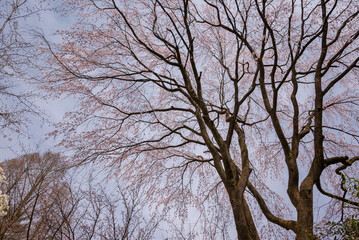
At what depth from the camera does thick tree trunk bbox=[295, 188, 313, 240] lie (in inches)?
136

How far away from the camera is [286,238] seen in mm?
5488

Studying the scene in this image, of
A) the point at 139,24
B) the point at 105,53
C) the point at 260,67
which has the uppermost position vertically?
the point at 139,24

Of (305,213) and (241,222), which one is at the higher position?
(305,213)

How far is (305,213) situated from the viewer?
144 inches

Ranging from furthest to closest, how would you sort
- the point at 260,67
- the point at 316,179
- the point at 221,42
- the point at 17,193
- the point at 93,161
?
the point at 17,193 < the point at 221,42 < the point at 93,161 < the point at 260,67 < the point at 316,179

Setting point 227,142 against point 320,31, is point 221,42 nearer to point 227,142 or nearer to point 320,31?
point 320,31

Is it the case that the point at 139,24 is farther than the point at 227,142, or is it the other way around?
the point at 139,24

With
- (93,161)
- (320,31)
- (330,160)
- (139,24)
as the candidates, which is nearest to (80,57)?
(139,24)

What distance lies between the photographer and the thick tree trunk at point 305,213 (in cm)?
346

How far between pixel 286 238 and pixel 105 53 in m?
5.99

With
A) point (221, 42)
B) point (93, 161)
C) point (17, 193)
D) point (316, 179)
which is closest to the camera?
point (316, 179)

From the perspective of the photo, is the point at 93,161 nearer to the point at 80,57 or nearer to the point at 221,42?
the point at 80,57

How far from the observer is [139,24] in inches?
227

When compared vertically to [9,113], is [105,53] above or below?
above
